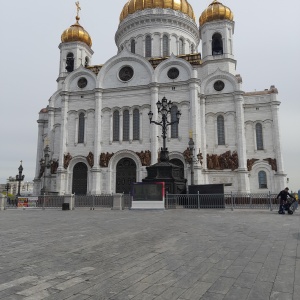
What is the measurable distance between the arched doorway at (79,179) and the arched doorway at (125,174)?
3.88 m

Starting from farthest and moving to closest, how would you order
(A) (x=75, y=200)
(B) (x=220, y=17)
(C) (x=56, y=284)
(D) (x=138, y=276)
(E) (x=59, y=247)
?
(B) (x=220, y=17) → (A) (x=75, y=200) → (E) (x=59, y=247) → (D) (x=138, y=276) → (C) (x=56, y=284)

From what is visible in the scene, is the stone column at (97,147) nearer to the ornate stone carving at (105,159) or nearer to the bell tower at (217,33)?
the ornate stone carving at (105,159)

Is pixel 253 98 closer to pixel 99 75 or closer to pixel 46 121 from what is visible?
pixel 99 75

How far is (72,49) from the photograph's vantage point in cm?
3822

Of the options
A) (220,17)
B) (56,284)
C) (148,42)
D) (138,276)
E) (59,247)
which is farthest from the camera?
(148,42)

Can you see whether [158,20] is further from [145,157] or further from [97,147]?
[145,157]

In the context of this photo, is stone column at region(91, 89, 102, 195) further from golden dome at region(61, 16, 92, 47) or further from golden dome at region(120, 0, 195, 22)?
golden dome at region(120, 0, 195, 22)

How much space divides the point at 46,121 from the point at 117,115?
11613mm

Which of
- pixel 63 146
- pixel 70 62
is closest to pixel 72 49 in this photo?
pixel 70 62

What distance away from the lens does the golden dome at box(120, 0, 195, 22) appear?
124ft

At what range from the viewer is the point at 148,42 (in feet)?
125

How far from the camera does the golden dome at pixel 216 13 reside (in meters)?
34.1

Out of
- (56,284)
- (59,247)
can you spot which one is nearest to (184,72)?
(59,247)

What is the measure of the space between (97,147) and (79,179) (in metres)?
4.28
